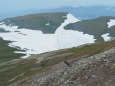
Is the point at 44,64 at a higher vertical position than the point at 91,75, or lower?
lower

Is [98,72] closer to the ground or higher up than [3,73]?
higher up

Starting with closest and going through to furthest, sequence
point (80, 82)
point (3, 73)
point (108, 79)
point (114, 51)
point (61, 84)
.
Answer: point (108, 79)
point (80, 82)
point (61, 84)
point (114, 51)
point (3, 73)

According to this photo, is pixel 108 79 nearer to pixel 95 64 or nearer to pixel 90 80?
pixel 90 80

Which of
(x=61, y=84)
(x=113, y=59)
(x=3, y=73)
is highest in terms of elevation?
(x=113, y=59)

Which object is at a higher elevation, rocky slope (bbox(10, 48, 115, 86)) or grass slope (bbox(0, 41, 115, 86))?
rocky slope (bbox(10, 48, 115, 86))

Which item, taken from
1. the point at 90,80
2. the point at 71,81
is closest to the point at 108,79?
the point at 90,80

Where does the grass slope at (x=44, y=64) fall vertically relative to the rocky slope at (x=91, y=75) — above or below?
below

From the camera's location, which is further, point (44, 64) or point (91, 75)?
point (44, 64)

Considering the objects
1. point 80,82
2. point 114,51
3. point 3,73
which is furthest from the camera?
point 3,73

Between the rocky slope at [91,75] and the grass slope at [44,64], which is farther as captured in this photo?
the grass slope at [44,64]

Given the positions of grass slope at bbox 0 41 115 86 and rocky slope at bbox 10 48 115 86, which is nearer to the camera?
rocky slope at bbox 10 48 115 86

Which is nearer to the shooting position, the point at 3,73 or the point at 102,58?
the point at 102,58
